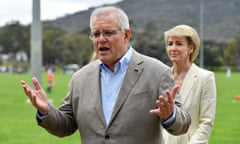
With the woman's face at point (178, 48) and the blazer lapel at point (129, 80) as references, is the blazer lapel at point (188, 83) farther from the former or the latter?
the blazer lapel at point (129, 80)

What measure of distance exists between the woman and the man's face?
1.38 meters

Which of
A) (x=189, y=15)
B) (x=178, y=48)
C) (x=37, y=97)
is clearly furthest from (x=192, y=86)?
(x=189, y=15)

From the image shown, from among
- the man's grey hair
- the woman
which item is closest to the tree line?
the woman

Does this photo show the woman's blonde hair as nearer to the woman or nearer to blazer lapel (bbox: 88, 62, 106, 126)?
the woman

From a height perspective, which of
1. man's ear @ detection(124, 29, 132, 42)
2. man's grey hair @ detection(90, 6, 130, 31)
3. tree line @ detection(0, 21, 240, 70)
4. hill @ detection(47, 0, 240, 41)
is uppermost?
man's grey hair @ detection(90, 6, 130, 31)

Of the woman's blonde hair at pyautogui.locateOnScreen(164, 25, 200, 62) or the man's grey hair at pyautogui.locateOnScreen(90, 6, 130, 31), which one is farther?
the woman's blonde hair at pyautogui.locateOnScreen(164, 25, 200, 62)

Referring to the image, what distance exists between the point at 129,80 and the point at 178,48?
4.58ft

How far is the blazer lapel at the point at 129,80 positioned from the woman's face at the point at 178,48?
4.14ft

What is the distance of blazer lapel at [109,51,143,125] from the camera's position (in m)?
3.41

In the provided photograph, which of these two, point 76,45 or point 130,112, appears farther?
point 76,45

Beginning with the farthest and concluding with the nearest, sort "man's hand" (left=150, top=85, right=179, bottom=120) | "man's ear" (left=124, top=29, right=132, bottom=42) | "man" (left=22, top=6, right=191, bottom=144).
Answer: "man's ear" (left=124, top=29, right=132, bottom=42) → "man" (left=22, top=6, right=191, bottom=144) → "man's hand" (left=150, top=85, right=179, bottom=120)

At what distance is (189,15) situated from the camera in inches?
3088

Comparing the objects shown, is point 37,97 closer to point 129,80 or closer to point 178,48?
point 129,80

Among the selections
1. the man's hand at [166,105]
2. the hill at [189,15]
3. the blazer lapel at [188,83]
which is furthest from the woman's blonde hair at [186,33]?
the hill at [189,15]
